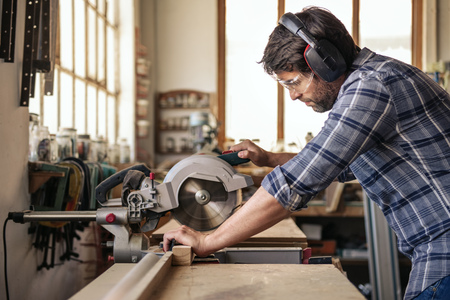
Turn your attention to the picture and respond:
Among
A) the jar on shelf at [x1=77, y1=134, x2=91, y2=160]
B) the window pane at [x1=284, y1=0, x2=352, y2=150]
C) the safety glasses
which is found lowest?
the jar on shelf at [x1=77, y1=134, x2=91, y2=160]

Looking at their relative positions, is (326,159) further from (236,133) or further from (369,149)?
(236,133)

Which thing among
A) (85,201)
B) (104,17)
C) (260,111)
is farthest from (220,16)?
(85,201)

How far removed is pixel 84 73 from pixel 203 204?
9.94 ft

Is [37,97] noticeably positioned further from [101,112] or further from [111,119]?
[111,119]

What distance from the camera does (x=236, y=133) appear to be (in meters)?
6.70

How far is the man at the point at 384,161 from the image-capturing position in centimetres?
121

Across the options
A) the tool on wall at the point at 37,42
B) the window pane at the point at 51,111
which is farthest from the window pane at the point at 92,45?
the tool on wall at the point at 37,42

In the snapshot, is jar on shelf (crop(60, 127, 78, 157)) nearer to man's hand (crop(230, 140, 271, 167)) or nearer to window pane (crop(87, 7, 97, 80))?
window pane (crop(87, 7, 97, 80))

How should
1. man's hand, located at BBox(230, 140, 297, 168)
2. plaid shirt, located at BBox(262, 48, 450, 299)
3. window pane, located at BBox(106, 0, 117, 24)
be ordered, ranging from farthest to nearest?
window pane, located at BBox(106, 0, 117, 24) → man's hand, located at BBox(230, 140, 297, 168) → plaid shirt, located at BBox(262, 48, 450, 299)

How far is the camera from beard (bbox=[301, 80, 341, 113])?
1.45 metres

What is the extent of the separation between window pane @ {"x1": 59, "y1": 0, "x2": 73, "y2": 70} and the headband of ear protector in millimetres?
2607

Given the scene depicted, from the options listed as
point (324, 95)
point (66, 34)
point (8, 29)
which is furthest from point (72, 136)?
point (324, 95)

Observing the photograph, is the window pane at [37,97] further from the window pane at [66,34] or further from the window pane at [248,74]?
the window pane at [248,74]

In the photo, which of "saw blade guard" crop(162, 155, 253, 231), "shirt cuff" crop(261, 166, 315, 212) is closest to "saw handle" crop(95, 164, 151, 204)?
"saw blade guard" crop(162, 155, 253, 231)
